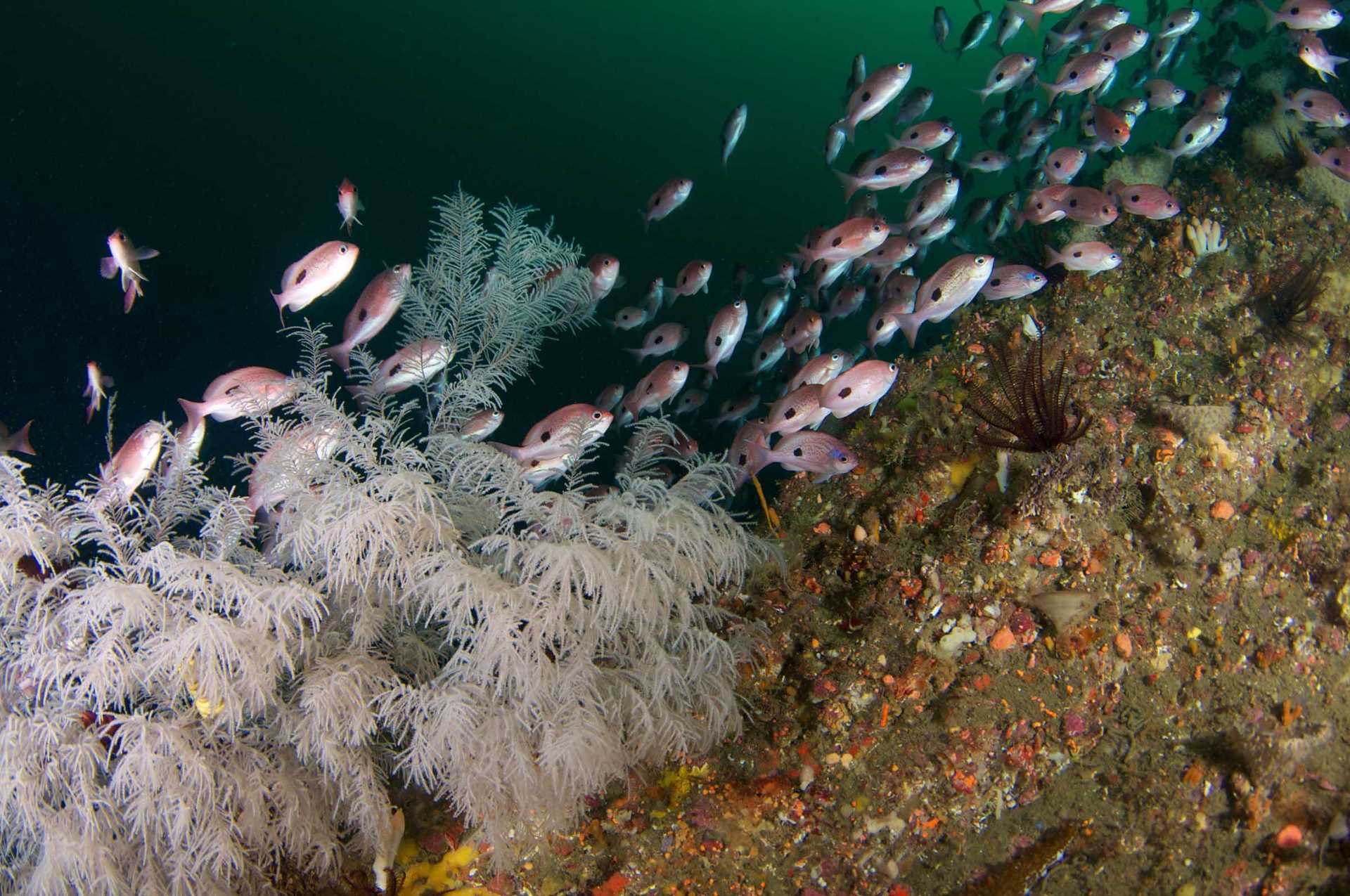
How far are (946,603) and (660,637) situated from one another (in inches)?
65.9

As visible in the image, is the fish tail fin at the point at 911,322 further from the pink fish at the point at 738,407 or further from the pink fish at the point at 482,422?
the pink fish at the point at 738,407

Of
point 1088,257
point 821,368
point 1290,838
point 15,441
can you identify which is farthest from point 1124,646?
point 15,441

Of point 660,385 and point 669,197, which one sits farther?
point 669,197

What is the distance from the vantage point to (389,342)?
22797mm

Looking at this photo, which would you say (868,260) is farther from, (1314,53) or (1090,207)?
(1314,53)

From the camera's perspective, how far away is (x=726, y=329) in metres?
5.73

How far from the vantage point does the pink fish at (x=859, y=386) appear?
4082 millimetres

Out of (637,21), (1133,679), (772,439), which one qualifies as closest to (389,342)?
(772,439)

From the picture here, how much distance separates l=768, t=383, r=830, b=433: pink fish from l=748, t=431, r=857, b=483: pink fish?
171 millimetres

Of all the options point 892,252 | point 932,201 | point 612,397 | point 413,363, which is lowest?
point 612,397

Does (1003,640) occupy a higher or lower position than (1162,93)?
lower

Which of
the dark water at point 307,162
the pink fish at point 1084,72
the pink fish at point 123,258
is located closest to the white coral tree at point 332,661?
the pink fish at point 123,258

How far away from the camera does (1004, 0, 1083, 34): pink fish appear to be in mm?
6543

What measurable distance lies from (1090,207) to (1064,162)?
1.11 meters
